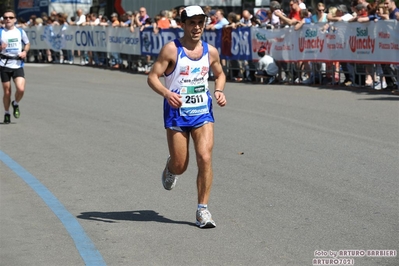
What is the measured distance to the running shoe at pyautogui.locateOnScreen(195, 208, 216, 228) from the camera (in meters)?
7.52

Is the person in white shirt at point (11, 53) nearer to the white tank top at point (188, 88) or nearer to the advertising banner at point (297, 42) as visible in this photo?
the advertising banner at point (297, 42)

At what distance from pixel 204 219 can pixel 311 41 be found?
13.7 meters

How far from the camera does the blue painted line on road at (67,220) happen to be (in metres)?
6.70

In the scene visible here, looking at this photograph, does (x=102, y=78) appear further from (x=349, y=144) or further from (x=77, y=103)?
(x=349, y=144)

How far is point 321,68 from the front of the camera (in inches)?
825

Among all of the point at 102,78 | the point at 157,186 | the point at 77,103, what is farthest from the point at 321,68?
the point at 157,186

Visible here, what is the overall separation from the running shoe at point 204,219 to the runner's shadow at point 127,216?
8.4 inches

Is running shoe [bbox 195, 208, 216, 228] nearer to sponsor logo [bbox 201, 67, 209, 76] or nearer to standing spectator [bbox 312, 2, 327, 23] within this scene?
sponsor logo [bbox 201, 67, 209, 76]

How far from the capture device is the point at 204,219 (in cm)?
754

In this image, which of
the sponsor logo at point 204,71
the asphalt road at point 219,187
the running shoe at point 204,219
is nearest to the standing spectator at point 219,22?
the asphalt road at point 219,187

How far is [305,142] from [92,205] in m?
4.51

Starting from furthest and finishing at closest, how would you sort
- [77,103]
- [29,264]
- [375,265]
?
[77,103]
[29,264]
[375,265]

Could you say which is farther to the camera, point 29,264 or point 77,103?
point 77,103

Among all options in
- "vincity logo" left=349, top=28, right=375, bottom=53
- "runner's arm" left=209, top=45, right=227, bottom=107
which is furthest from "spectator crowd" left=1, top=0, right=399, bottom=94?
"runner's arm" left=209, top=45, right=227, bottom=107
